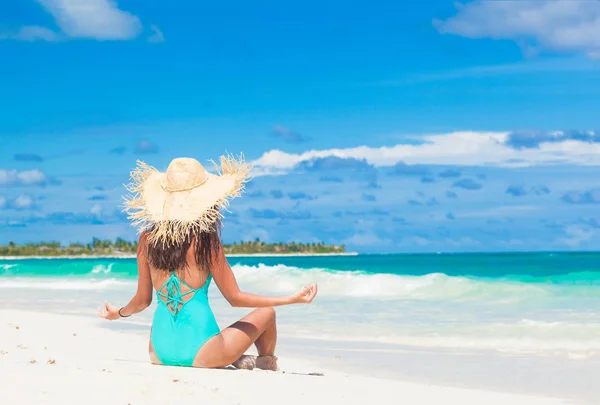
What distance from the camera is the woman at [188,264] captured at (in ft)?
17.2

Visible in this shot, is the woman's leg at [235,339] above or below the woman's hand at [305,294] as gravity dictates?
below

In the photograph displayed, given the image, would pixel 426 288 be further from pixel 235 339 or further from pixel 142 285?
pixel 142 285

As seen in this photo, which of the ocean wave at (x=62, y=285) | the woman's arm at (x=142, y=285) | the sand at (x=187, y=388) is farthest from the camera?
the ocean wave at (x=62, y=285)

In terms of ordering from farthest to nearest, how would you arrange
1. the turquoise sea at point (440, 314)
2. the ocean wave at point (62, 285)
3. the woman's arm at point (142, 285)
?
the ocean wave at point (62, 285)
the turquoise sea at point (440, 314)
the woman's arm at point (142, 285)

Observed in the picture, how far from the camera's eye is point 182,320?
5297mm

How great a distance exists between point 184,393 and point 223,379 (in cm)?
44

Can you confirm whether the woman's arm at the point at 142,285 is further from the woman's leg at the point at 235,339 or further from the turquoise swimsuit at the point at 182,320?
the woman's leg at the point at 235,339

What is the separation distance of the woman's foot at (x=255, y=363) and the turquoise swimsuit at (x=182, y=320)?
39 cm

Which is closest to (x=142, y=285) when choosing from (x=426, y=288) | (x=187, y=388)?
(x=187, y=388)

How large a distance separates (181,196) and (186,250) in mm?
366

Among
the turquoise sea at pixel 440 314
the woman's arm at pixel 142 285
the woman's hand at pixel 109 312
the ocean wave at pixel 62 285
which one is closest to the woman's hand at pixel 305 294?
the woman's arm at pixel 142 285

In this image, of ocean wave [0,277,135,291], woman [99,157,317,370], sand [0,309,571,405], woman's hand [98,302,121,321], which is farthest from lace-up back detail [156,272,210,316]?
ocean wave [0,277,135,291]

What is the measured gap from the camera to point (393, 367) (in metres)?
7.70

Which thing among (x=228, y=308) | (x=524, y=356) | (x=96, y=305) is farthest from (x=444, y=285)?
(x=524, y=356)
